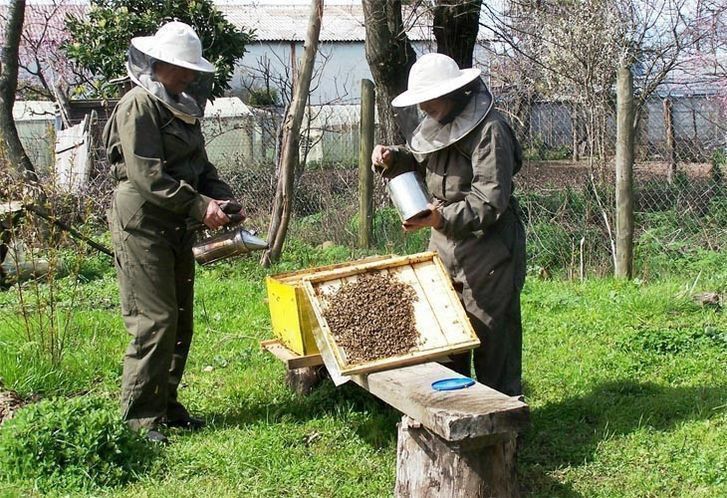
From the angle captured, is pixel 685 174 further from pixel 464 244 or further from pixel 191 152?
pixel 191 152

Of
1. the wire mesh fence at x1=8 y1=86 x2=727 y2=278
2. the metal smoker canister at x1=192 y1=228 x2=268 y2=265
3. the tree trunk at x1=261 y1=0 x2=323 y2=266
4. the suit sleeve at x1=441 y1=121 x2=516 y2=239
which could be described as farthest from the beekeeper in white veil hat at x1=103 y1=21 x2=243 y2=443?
the tree trunk at x1=261 y1=0 x2=323 y2=266

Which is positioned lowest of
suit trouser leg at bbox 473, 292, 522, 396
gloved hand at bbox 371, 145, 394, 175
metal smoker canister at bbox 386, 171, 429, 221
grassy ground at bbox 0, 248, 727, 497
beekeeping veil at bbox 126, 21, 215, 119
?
grassy ground at bbox 0, 248, 727, 497

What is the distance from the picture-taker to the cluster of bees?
419 centimetres

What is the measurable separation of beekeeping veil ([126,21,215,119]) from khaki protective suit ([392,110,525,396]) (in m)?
1.32

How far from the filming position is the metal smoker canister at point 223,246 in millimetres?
4875

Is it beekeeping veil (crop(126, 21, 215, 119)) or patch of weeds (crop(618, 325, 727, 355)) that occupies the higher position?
beekeeping veil (crop(126, 21, 215, 119))

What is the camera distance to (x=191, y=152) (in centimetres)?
A: 486

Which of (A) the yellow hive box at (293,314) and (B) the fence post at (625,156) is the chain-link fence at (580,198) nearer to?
(B) the fence post at (625,156)

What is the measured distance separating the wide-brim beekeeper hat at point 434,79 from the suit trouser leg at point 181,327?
1.60m

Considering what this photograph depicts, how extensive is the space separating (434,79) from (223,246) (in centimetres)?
156

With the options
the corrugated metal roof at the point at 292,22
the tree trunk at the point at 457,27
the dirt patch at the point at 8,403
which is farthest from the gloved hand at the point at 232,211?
the corrugated metal roof at the point at 292,22

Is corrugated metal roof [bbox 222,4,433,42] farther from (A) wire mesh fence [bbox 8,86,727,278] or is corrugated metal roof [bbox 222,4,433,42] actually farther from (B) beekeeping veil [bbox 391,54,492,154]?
(B) beekeeping veil [bbox 391,54,492,154]

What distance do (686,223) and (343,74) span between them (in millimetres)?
27543

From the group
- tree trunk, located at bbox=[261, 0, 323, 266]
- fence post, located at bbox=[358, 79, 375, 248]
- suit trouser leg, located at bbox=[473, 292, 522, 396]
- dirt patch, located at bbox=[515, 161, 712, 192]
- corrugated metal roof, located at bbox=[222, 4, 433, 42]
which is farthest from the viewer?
corrugated metal roof, located at bbox=[222, 4, 433, 42]
